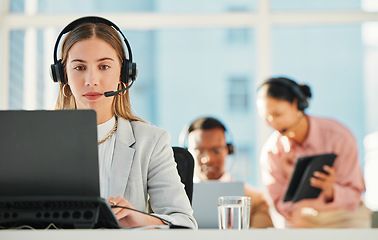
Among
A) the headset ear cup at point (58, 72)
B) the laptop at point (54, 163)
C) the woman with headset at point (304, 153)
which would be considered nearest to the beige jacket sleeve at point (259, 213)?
the woman with headset at point (304, 153)

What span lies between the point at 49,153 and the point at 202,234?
395 mm

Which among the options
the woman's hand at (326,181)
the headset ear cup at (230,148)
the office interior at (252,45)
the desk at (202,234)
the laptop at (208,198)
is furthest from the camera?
the office interior at (252,45)

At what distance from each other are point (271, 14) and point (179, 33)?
2.80 feet

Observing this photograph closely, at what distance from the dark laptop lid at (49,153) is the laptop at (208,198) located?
3.65 ft

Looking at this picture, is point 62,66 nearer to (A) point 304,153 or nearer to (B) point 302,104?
(B) point 302,104

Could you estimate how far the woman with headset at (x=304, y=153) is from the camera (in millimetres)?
3039

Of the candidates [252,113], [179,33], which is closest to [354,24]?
[252,113]

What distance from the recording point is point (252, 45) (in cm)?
473

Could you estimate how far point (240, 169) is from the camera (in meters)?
4.60

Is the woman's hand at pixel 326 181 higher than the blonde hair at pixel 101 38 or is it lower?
lower

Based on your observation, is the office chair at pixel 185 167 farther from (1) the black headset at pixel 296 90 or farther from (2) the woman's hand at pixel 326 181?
(1) the black headset at pixel 296 90

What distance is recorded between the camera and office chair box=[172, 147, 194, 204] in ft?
5.53

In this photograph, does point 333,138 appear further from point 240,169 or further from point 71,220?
point 71,220

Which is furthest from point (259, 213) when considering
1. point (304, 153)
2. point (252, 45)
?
point (252, 45)
